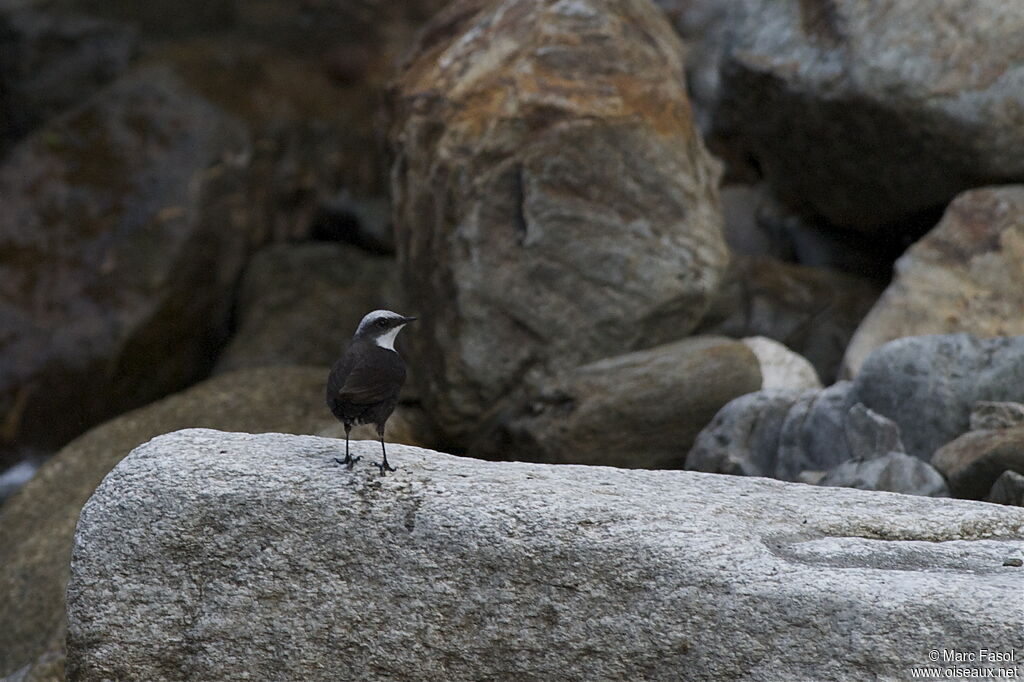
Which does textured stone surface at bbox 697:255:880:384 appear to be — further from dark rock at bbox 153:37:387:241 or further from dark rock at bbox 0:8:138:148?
dark rock at bbox 0:8:138:148

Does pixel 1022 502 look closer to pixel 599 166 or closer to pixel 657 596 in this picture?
pixel 657 596

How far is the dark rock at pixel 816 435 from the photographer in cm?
756

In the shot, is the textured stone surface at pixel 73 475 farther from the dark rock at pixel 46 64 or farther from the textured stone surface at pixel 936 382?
the dark rock at pixel 46 64

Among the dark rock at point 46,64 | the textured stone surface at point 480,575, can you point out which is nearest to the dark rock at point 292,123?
the dark rock at point 46,64

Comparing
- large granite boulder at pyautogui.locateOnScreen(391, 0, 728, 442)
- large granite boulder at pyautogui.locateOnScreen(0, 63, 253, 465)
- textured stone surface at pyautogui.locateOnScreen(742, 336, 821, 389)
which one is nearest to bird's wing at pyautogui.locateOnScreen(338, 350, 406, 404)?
large granite boulder at pyautogui.locateOnScreen(391, 0, 728, 442)

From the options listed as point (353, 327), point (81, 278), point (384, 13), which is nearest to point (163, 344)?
point (81, 278)

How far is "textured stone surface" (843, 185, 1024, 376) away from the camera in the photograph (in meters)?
9.30

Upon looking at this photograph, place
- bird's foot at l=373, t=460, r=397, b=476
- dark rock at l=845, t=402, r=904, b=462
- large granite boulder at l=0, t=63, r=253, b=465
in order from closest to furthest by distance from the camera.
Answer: bird's foot at l=373, t=460, r=397, b=476 → dark rock at l=845, t=402, r=904, b=462 → large granite boulder at l=0, t=63, r=253, b=465

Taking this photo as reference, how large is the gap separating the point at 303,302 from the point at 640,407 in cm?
501

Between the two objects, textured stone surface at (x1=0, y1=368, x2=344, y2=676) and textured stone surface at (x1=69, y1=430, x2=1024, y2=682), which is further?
textured stone surface at (x1=0, y1=368, x2=344, y2=676)

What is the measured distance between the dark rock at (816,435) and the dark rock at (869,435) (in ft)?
0.23

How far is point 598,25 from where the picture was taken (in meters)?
10.0

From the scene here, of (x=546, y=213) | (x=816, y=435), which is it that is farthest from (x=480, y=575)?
(x=546, y=213)

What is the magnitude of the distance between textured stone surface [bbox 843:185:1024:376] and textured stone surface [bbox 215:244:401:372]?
4.60 metres
